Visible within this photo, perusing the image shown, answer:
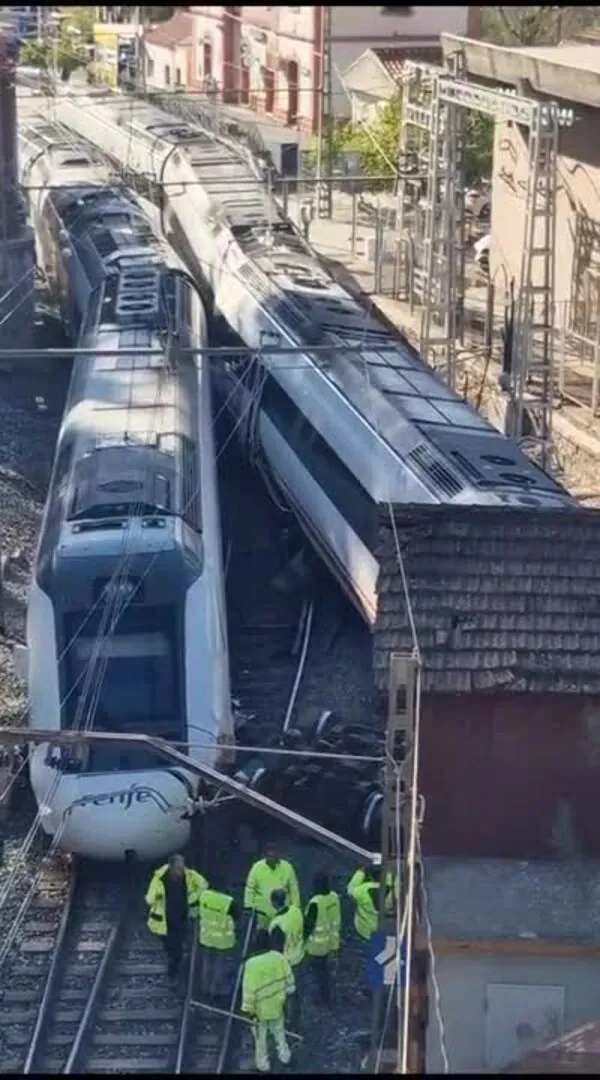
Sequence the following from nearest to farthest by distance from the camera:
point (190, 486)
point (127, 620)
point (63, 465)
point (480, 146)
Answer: point (127, 620), point (190, 486), point (63, 465), point (480, 146)

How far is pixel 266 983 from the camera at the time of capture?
30.8ft

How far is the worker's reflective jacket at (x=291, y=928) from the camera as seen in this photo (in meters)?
9.71

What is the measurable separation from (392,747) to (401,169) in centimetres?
1877

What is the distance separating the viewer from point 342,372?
56.9 feet

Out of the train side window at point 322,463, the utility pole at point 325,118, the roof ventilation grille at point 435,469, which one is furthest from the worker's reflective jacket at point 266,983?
the utility pole at point 325,118

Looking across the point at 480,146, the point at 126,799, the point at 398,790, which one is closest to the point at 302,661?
the point at 126,799

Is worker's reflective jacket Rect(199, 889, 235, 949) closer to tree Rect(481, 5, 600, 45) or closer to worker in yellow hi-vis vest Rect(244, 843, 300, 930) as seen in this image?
worker in yellow hi-vis vest Rect(244, 843, 300, 930)

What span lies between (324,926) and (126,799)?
6.15 feet

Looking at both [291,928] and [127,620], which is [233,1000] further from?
[127,620]

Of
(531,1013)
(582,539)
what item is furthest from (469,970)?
(582,539)

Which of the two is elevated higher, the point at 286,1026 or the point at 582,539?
the point at 582,539

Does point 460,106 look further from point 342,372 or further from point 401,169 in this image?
point 342,372

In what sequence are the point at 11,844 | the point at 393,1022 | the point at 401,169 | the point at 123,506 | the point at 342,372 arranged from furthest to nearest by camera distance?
the point at 401,169, the point at 342,372, the point at 123,506, the point at 11,844, the point at 393,1022

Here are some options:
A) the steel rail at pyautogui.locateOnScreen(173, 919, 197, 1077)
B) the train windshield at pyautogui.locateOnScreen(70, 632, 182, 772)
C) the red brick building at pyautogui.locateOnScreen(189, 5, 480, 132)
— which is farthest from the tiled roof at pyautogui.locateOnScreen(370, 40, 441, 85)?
the steel rail at pyautogui.locateOnScreen(173, 919, 197, 1077)
